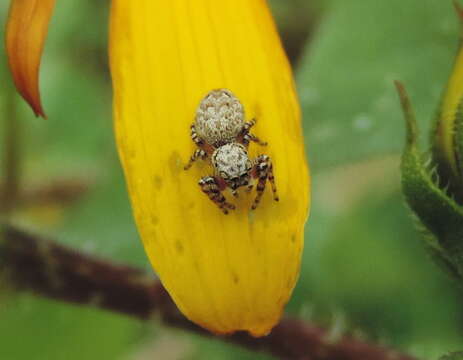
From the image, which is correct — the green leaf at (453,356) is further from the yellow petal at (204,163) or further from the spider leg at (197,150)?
the spider leg at (197,150)

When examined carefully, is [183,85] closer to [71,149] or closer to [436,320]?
[436,320]

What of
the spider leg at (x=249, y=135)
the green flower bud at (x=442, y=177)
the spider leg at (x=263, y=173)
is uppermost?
the spider leg at (x=249, y=135)

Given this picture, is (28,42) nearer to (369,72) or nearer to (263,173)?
(263,173)

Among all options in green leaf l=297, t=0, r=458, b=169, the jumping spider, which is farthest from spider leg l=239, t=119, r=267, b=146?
green leaf l=297, t=0, r=458, b=169

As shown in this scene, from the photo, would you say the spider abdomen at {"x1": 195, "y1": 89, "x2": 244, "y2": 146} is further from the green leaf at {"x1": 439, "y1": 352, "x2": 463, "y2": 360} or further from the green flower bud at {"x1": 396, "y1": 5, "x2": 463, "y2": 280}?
the green leaf at {"x1": 439, "y1": 352, "x2": 463, "y2": 360}

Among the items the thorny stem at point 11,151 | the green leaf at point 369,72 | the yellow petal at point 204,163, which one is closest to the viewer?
the yellow petal at point 204,163

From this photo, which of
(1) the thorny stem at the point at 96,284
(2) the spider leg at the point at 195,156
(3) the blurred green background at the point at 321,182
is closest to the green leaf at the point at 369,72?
(3) the blurred green background at the point at 321,182

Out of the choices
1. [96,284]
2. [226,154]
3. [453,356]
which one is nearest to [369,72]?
[96,284]
